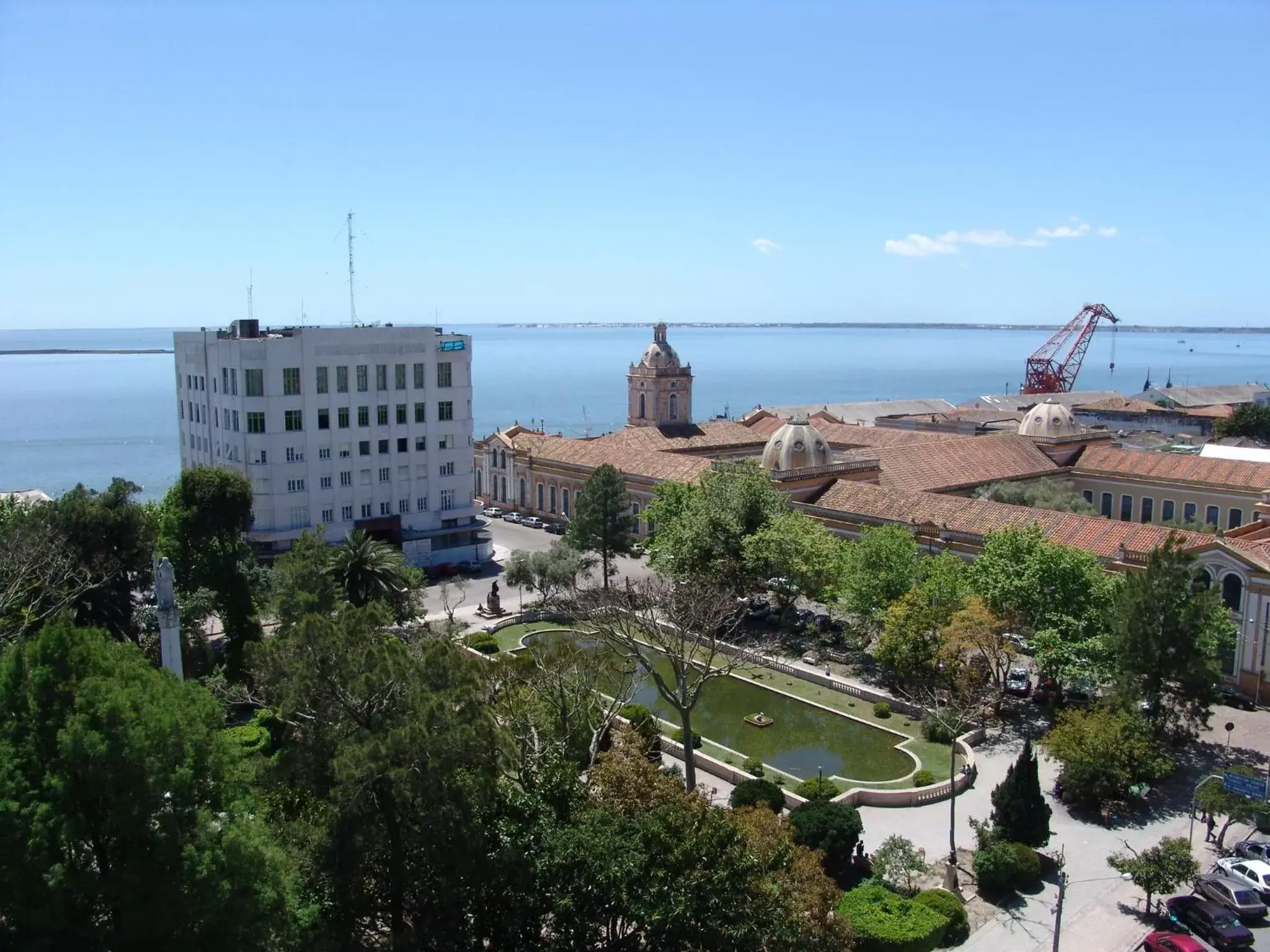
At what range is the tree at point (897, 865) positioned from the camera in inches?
967

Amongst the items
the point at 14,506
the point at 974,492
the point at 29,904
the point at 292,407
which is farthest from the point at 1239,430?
the point at 29,904

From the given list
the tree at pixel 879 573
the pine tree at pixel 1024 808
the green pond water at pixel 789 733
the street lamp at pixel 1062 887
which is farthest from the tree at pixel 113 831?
the tree at pixel 879 573

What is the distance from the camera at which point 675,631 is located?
36906mm

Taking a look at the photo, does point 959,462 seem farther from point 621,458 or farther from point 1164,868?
point 1164,868

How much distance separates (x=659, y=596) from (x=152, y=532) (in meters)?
18.8

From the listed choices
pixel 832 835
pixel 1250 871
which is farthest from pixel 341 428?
pixel 1250 871

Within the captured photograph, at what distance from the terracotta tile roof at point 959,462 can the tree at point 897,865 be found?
3386 cm

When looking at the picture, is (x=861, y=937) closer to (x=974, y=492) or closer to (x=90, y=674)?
(x=90, y=674)

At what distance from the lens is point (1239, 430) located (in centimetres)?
8662

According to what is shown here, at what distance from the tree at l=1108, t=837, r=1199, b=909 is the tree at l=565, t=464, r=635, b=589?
29.9m

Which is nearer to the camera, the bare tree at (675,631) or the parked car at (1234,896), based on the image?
the parked car at (1234,896)

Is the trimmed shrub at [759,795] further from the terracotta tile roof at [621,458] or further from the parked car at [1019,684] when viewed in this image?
the terracotta tile roof at [621,458]

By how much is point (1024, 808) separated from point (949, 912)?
4.59m

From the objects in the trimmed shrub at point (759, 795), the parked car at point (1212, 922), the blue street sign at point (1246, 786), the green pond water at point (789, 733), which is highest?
the blue street sign at point (1246, 786)
